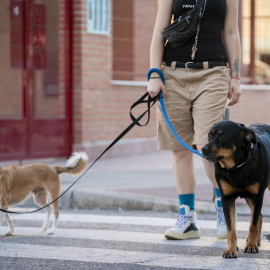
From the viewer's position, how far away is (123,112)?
13.6 metres

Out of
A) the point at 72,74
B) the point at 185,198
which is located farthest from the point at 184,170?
the point at 72,74

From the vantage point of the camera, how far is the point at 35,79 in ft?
39.3

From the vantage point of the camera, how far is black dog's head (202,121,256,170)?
17.7ft

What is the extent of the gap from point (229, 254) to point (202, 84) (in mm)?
1448

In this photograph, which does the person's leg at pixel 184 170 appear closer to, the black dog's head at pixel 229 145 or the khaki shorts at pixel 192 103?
the khaki shorts at pixel 192 103

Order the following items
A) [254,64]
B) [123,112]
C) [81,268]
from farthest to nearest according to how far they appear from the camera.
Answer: [254,64] → [123,112] → [81,268]

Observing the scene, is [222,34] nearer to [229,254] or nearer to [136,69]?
[229,254]

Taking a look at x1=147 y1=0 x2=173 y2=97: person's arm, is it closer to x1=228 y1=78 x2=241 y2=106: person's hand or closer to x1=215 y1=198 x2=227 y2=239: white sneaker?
x1=228 y1=78 x2=241 y2=106: person's hand

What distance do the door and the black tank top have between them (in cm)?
563

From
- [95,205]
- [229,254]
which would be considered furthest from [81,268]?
[95,205]

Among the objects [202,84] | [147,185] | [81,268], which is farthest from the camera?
[147,185]

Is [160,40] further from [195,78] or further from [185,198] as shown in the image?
[185,198]

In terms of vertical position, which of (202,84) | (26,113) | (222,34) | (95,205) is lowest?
(95,205)

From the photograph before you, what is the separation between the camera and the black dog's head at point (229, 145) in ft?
17.7
